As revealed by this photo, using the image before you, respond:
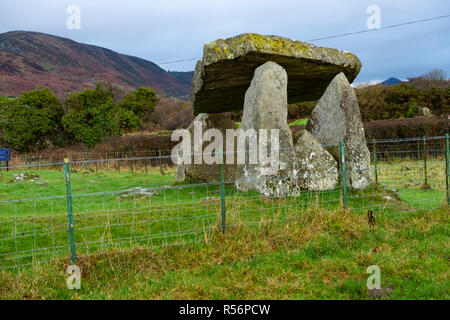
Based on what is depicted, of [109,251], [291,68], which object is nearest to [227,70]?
[291,68]

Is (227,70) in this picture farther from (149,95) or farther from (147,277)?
(149,95)

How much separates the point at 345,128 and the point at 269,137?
2.13 meters

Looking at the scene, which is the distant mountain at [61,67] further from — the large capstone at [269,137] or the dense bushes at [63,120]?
the large capstone at [269,137]

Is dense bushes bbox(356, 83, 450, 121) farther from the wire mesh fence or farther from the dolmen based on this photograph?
the dolmen

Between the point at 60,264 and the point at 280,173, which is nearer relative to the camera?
the point at 60,264

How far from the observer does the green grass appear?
368cm

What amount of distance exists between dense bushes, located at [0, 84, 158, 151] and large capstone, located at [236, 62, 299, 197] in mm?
15604

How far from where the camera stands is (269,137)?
7.64 m

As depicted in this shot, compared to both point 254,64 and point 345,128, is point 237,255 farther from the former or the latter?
point 345,128

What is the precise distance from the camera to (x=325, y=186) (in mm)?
8312

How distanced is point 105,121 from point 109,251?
61.7ft

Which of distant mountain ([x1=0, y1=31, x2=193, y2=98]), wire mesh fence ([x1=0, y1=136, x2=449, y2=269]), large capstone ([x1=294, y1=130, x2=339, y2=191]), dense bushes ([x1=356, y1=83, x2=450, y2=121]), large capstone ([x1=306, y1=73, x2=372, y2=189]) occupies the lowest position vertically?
wire mesh fence ([x1=0, y1=136, x2=449, y2=269])

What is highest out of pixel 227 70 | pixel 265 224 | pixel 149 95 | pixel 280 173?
pixel 149 95

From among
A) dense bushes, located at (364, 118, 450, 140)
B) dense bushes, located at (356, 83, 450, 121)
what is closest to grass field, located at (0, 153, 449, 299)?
dense bushes, located at (364, 118, 450, 140)
